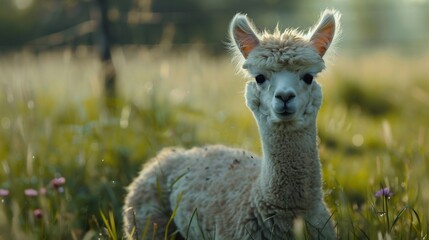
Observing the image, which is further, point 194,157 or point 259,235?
point 194,157

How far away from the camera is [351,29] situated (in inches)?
901

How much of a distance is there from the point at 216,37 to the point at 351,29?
662cm

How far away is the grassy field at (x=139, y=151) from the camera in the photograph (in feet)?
12.7

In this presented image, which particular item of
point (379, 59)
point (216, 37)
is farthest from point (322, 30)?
point (216, 37)

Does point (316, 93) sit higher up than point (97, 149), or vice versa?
point (316, 93)

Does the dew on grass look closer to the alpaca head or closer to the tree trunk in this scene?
the tree trunk

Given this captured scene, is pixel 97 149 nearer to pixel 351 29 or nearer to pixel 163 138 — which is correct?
pixel 163 138

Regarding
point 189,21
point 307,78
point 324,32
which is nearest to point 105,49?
point 324,32

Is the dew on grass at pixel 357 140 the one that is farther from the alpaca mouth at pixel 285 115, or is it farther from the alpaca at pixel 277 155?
the alpaca mouth at pixel 285 115

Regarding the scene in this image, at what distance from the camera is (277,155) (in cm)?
368

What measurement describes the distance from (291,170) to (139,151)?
114 inches

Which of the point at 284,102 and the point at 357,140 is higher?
the point at 284,102

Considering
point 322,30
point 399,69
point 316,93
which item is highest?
point 322,30

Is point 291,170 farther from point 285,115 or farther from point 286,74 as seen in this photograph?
point 286,74
